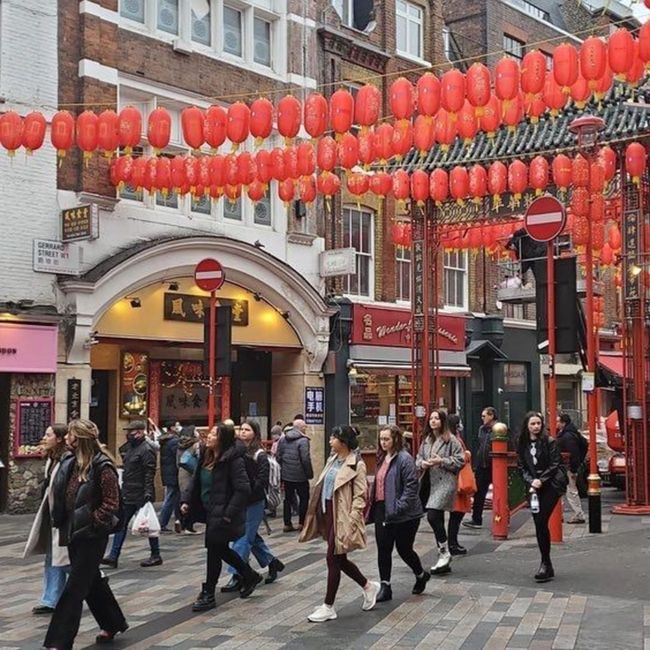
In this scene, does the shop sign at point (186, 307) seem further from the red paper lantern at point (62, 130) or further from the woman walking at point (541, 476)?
the woman walking at point (541, 476)

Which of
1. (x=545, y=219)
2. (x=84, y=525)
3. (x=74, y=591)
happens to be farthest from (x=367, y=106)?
(x=74, y=591)

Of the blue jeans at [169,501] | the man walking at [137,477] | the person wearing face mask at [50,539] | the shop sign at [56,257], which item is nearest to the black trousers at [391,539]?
the person wearing face mask at [50,539]

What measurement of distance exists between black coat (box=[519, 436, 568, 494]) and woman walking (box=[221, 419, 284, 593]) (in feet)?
8.77

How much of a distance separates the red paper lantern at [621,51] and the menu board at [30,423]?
10540 mm

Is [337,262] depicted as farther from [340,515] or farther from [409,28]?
[340,515]

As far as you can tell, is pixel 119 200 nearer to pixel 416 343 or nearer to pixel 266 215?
pixel 266 215

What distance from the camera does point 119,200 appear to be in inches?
676

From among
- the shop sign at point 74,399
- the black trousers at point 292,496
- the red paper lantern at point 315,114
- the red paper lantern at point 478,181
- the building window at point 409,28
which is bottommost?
the black trousers at point 292,496

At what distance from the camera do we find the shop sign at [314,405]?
69.5 feet

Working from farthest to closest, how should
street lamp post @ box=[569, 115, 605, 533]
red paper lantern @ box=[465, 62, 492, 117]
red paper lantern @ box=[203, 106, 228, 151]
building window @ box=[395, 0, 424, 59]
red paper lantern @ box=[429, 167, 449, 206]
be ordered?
building window @ box=[395, 0, 424, 59], red paper lantern @ box=[429, 167, 449, 206], red paper lantern @ box=[203, 106, 228, 151], street lamp post @ box=[569, 115, 605, 533], red paper lantern @ box=[465, 62, 492, 117]

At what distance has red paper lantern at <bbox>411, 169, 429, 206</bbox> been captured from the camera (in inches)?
637

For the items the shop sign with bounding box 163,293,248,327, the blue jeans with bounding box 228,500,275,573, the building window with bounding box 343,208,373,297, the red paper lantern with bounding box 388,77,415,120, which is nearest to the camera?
the blue jeans with bounding box 228,500,275,573

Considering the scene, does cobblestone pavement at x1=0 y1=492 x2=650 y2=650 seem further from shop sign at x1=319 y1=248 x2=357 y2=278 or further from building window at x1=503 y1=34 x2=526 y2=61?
building window at x1=503 y1=34 x2=526 y2=61

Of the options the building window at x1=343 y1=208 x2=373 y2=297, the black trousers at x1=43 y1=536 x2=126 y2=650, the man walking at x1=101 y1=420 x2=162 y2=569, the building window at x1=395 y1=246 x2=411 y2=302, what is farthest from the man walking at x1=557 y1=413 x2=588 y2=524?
the building window at x1=395 y1=246 x2=411 y2=302
